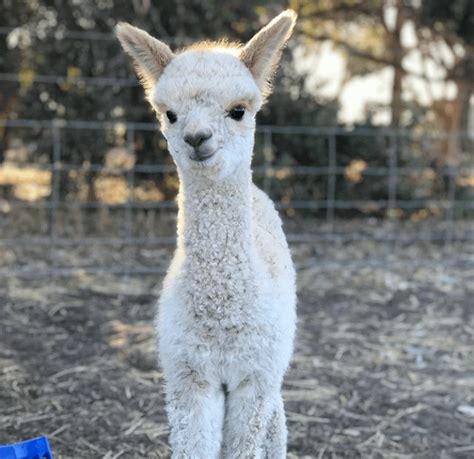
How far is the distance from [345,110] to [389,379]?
537 cm

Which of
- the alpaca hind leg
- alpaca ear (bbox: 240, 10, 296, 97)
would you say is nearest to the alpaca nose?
alpaca ear (bbox: 240, 10, 296, 97)

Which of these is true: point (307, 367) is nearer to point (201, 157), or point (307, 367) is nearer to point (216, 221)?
point (216, 221)

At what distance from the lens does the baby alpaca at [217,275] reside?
8.45ft

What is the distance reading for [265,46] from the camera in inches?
109

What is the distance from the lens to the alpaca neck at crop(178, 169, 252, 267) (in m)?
2.66

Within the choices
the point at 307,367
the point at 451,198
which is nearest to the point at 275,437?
the point at 307,367

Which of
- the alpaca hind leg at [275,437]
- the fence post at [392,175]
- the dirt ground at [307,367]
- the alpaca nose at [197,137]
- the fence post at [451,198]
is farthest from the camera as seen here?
the fence post at [451,198]

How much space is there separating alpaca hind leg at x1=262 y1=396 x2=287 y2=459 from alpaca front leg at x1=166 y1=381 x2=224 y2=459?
0.44 metres

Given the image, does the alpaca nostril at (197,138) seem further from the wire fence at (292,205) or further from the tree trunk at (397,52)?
the tree trunk at (397,52)

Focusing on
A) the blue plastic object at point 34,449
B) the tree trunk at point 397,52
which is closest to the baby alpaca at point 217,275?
the blue plastic object at point 34,449

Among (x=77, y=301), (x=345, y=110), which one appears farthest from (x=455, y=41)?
(x=77, y=301)

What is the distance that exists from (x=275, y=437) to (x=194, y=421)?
582mm

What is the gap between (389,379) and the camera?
184 inches

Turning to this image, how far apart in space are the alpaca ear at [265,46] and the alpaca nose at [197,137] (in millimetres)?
452
